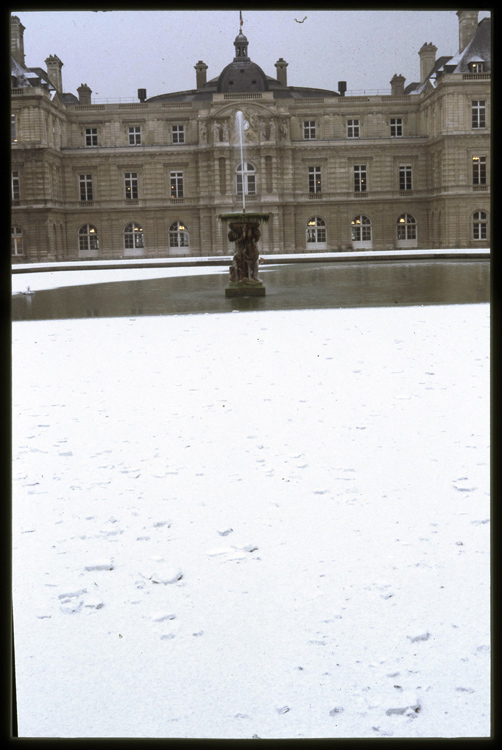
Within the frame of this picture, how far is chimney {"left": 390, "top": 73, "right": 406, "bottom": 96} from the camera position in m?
55.3

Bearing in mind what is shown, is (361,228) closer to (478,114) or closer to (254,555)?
(478,114)

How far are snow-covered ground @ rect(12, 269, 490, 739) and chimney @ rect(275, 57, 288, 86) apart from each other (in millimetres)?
52995

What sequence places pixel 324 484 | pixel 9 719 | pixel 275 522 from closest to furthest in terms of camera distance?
pixel 9 719 → pixel 275 522 → pixel 324 484

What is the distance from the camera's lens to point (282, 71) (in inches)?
2186

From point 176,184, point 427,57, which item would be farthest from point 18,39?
point 427,57

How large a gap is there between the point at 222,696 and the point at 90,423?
10.5 feet

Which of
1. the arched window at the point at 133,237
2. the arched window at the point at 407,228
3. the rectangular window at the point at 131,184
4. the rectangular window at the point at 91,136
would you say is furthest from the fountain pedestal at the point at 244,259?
the rectangular window at the point at 91,136

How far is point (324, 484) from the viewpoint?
3.86m

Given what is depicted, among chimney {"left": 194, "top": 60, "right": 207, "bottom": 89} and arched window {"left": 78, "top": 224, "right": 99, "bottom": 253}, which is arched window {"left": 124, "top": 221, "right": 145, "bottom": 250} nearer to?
arched window {"left": 78, "top": 224, "right": 99, "bottom": 253}

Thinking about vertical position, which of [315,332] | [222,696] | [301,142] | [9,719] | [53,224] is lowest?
[222,696]

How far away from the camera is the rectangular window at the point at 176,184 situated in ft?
162

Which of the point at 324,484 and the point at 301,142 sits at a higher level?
the point at 301,142

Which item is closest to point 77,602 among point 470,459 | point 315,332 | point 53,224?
point 470,459

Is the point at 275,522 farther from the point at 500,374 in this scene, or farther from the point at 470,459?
the point at 500,374
